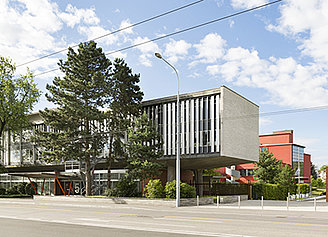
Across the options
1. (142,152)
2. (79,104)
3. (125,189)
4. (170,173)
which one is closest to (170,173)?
(170,173)

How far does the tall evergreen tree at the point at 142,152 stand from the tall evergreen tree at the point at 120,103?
2127 millimetres

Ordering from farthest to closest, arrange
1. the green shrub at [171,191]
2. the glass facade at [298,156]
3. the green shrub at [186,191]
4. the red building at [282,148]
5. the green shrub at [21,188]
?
1. the glass facade at [298,156]
2. the red building at [282,148]
3. the green shrub at [21,188]
4. the green shrub at [171,191]
5. the green shrub at [186,191]

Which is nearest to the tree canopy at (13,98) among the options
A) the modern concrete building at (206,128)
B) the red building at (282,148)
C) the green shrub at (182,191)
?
the modern concrete building at (206,128)

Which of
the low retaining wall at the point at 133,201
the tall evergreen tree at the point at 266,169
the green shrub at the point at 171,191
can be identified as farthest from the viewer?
the tall evergreen tree at the point at 266,169

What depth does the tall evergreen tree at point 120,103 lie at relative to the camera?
1372 inches

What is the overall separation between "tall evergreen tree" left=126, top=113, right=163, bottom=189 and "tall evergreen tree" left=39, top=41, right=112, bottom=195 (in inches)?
144

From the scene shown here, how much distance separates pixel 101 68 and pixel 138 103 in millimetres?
5088

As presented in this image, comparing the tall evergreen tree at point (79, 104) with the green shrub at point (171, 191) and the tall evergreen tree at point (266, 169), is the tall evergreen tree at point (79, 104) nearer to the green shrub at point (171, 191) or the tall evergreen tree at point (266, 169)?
the green shrub at point (171, 191)

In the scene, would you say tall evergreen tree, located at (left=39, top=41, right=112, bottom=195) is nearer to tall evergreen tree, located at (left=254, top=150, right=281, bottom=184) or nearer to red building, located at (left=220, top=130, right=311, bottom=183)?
tall evergreen tree, located at (left=254, top=150, right=281, bottom=184)

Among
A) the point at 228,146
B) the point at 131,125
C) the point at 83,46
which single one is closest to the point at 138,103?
the point at 131,125

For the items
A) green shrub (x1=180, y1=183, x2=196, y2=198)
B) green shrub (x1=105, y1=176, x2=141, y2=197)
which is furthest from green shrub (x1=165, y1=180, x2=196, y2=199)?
green shrub (x1=105, y1=176, x2=141, y2=197)

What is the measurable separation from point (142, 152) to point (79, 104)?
299 inches

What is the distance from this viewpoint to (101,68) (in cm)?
3584

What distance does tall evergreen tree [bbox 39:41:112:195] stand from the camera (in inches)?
1331
